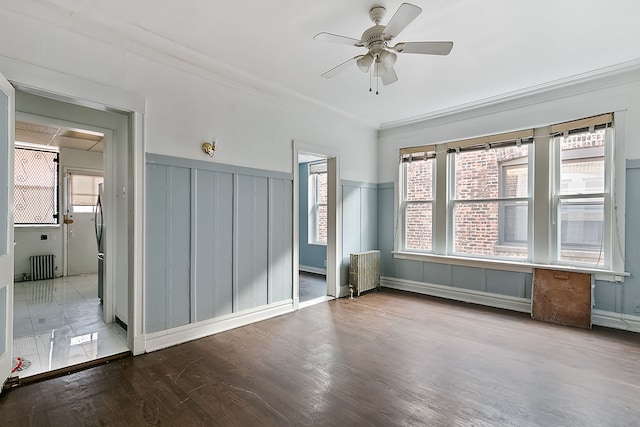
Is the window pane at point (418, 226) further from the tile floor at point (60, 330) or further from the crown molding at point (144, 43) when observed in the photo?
the tile floor at point (60, 330)

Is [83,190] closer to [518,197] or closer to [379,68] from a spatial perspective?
[379,68]

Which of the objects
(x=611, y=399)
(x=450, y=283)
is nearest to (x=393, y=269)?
(x=450, y=283)

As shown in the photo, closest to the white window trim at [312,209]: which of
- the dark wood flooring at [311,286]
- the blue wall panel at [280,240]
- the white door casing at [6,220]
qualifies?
the dark wood flooring at [311,286]

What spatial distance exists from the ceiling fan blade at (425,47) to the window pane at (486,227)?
2.87 m

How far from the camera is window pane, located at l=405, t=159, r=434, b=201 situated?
5.36 m

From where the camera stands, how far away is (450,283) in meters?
5.03

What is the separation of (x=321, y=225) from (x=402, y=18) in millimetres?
5473

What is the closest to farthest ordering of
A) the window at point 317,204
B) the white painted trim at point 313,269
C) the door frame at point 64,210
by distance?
1. the door frame at point 64,210
2. the white painted trim at point 313,269
3. the window at point 317,204

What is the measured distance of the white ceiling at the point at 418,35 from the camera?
250 centimetres

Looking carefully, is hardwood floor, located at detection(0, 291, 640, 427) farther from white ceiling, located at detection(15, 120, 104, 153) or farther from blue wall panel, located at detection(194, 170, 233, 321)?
white ceiling, located at detection(15, 120, 104, 153)

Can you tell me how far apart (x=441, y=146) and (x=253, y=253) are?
3406mm

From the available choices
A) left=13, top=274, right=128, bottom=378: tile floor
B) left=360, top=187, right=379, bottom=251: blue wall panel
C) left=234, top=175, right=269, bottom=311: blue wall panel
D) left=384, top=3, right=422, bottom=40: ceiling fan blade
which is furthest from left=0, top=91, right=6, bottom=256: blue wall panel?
left=360, top=187, right=379, bottom=251: blue wall panel

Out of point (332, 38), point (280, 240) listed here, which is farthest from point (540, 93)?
point (280, 240)

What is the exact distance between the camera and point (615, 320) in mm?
3719
